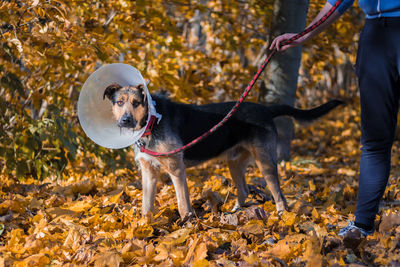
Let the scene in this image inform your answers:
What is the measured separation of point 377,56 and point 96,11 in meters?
4.04

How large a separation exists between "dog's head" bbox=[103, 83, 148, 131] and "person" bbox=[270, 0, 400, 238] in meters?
1.62

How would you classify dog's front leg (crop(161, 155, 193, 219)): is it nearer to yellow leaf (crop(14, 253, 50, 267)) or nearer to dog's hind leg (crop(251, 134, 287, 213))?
dog's hind leg (crop(251, 134, 287, 213))

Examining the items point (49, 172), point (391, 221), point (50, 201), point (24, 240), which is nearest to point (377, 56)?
point (391, 221)

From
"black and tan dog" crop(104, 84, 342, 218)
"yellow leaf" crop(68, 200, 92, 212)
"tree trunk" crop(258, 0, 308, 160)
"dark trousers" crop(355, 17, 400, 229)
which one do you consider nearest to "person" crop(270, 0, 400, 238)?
A: "dark trousers" crop(355, 17, 400, 229)

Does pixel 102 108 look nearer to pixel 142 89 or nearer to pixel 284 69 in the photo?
pixel 142 89

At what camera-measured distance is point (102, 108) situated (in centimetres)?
338

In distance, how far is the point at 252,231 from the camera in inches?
110

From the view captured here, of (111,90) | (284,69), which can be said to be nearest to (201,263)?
(111,90)

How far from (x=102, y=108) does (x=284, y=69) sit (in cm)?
340

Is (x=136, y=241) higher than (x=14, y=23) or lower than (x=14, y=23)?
lower

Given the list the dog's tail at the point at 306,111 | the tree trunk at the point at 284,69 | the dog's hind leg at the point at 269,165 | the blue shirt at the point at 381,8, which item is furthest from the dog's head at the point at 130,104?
the tree trunk at the point at 284,69

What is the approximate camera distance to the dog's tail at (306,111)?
3787 millimetres

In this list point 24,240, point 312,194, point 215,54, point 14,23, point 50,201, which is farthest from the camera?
point 215,54

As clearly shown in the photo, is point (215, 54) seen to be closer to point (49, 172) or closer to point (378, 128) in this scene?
point (49, 172)
